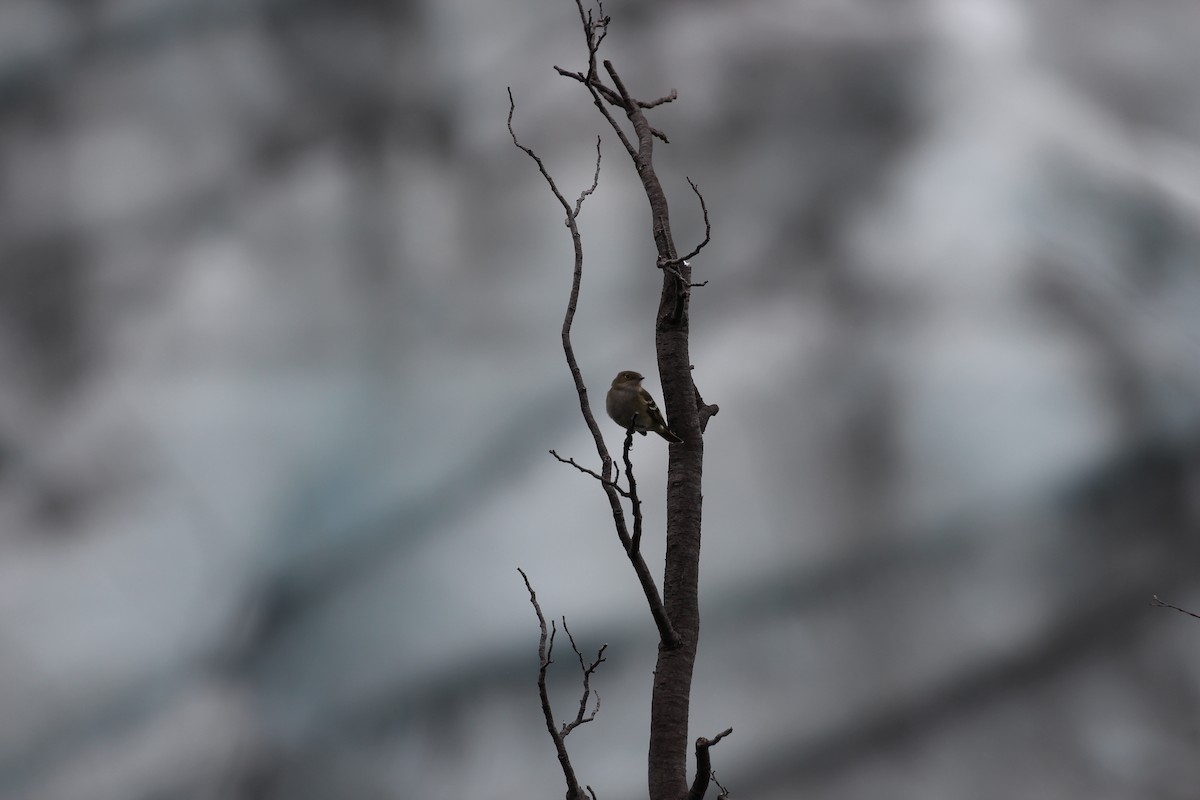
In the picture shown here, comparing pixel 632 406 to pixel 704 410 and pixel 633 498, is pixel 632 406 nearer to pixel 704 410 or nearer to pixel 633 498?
pixel 704 410

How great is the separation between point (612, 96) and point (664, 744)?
15.7 ft

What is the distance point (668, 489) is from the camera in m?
6.37

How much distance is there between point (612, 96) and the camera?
7086 millimetres

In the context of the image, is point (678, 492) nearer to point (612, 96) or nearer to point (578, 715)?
point (578, 715)

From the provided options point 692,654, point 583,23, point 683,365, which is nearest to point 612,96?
point 583,23

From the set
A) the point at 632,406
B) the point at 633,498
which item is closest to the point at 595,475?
the point at 633,498

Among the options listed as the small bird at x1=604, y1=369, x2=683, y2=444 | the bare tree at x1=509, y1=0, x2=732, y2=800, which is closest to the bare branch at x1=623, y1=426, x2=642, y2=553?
the bare tree at x1=509, y1=0, x2=732, y2=800

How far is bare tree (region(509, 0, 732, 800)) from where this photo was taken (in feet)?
18.2

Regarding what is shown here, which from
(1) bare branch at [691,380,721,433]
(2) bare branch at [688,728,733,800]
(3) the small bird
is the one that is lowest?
(2) bare branch at [688,728,733,800]

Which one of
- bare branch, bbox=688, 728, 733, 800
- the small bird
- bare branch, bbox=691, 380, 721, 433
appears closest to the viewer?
bare branch, bbox=688, 728, 733, 800

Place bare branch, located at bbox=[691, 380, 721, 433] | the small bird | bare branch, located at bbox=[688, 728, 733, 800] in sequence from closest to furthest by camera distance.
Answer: bare branch, located at bbox=[688, 728, 733, 800] → bare branch, located at bbox=[691, 380, 721, 433] → the small bird

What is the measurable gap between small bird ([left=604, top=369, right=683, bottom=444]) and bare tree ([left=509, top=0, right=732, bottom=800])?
149cm

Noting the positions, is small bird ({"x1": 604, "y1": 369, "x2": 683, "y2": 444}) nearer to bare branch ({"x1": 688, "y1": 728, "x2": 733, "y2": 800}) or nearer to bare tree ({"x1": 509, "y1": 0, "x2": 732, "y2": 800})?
bare tree ({"x1": 509, "y1": 0, "x2": 732, "y2": 800})

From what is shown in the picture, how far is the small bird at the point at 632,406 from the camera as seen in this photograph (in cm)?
830
